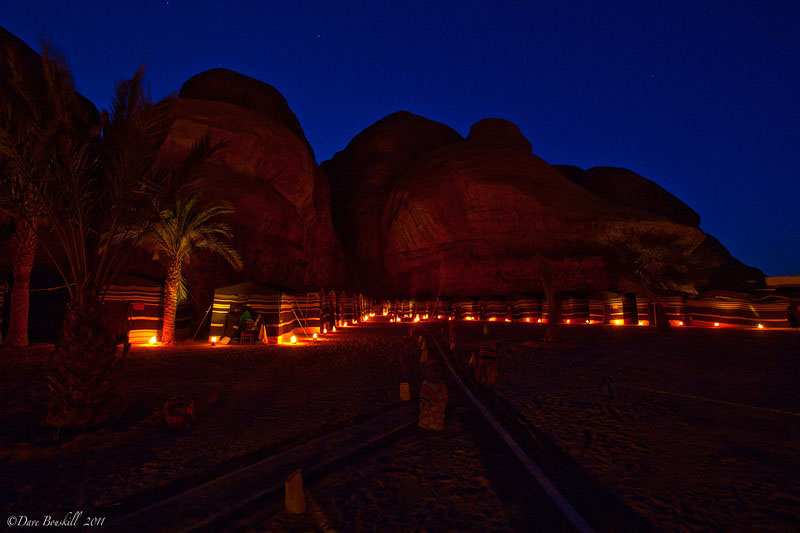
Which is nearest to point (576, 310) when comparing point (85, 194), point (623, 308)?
point (623, 308)

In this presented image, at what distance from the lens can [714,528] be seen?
3.05 m

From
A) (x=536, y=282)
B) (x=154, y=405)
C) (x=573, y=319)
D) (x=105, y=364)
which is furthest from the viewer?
(x=536, y=282)

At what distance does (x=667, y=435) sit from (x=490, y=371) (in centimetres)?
396

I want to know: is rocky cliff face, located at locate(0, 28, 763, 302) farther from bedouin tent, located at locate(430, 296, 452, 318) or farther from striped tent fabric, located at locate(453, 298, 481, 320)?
striped tent fabric, located at locate(453, 298, 481, 320)

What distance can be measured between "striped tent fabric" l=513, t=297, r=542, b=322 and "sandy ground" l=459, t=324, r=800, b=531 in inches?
897

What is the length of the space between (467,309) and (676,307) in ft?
63.0

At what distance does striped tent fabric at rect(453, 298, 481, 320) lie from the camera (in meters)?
41.6

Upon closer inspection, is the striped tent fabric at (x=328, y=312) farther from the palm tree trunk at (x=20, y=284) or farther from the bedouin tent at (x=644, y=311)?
the bedouin tent at (x=644, y=311)

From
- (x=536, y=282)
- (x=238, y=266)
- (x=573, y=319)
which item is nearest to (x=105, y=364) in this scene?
(x=238, y=266)

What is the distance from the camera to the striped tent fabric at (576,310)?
32188 mm

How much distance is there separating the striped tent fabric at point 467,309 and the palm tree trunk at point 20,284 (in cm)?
3459

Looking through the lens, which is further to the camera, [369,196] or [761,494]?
[369,196]

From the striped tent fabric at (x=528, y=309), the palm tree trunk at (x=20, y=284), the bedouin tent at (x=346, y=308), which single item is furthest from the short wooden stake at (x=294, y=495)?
the striped tent fabric at (x=528, y=309)

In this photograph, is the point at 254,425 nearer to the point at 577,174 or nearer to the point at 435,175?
the point at 435,175
